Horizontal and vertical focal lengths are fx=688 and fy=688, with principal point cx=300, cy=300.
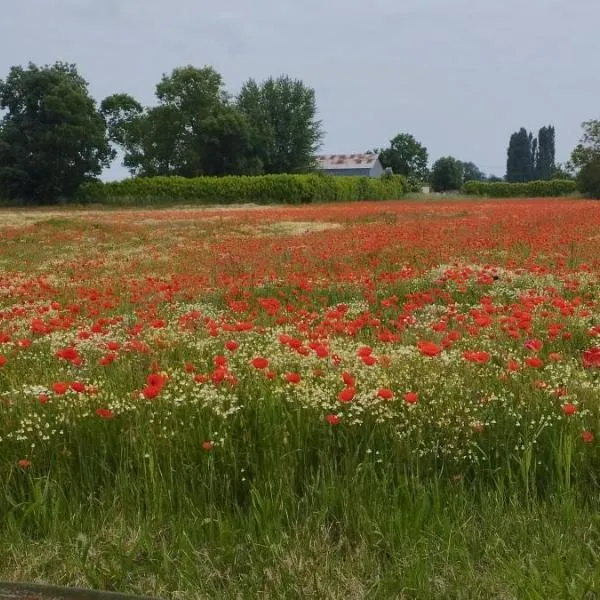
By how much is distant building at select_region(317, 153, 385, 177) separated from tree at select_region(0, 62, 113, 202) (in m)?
54.0

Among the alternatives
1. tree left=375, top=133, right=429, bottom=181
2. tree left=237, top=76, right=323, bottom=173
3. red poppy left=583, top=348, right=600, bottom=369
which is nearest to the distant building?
tree left=375, top=133, right=429, bottom=181

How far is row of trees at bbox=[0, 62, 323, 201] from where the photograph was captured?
196 ft

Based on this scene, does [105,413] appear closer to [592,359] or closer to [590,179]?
[592,359]

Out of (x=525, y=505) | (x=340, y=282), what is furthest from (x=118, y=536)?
(x=340, y=282)

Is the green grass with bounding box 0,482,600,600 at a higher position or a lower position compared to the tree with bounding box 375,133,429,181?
lower

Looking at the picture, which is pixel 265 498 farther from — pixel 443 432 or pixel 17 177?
pixel 17 177

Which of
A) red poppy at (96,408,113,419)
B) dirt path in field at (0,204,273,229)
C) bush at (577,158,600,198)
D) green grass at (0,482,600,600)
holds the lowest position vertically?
green grass at (0,482,600,600)

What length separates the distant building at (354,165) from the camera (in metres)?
113

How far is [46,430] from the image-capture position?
3.93m

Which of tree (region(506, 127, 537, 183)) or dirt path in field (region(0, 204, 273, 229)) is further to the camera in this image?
tree (region(506, 127, 537, 183))

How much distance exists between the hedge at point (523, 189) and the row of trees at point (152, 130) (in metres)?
20.8

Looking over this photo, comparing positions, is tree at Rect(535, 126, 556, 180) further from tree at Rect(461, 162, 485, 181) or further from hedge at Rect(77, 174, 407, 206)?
hedge at Rect(77, 174, 407, 206)

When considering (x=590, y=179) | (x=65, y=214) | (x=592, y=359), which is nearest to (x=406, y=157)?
(x=590, y=179)

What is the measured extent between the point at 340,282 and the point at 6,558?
7.63 metres
